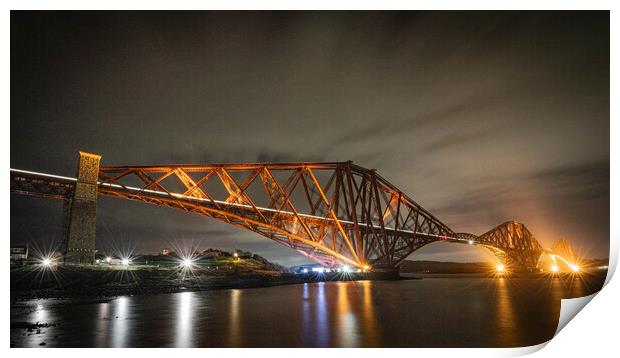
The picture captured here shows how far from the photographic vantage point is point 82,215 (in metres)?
16.5

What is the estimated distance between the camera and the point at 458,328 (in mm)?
12125

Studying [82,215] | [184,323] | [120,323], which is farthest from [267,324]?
[82,215]

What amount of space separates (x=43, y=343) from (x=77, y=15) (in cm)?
794

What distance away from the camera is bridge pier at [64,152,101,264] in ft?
51.7

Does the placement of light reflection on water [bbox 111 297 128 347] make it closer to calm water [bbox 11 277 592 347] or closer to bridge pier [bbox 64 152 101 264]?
calm water [bbox 11 277 592 347]

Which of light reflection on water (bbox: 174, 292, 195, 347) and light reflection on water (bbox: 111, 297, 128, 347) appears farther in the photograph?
light reflection on water (bbox: 174, 292, 195, 347)

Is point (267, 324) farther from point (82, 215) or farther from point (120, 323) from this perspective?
point (82, 215)

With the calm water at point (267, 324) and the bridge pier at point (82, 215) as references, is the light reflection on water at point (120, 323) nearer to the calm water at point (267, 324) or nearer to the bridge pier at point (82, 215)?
the calm water at point (267, 324)

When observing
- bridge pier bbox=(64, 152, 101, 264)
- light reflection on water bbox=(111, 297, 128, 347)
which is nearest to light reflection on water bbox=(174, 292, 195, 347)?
light reflection on water bbox=(111, 297, 128, 347)

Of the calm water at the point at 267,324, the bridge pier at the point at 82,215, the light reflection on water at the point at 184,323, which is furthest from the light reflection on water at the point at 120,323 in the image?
the bridge pier at the point at 82,215

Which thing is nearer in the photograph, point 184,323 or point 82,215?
point 184,323

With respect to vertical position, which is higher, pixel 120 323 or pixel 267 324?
pixel 120 323
